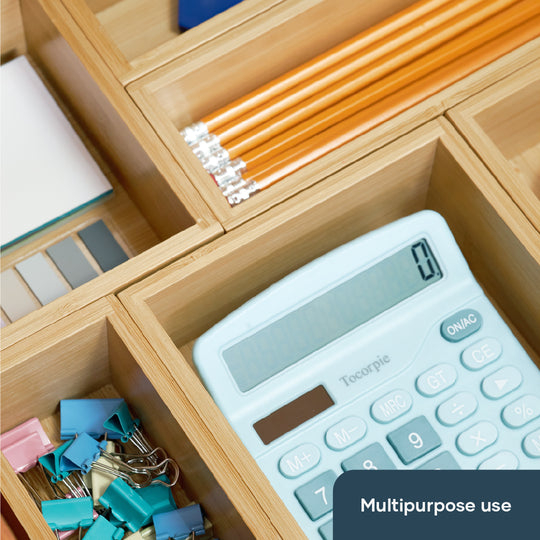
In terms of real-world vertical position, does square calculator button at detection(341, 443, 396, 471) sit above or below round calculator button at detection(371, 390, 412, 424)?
below

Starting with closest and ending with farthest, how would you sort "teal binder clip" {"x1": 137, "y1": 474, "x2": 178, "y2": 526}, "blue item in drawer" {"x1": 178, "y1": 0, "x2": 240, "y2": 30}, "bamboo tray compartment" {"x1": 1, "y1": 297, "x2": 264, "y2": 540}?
1. "bamboo tray compartment" {"x1": 1, "y1": 297, "x2": 264, "y2": 540}
2. "teal binder clip" {"x1": 137, "y1": 474, "x2": 178, "y2": 526}
3. "blue item in drawer" {"x1": 178, "y1": 0, "x2": 240, "y2": 30}

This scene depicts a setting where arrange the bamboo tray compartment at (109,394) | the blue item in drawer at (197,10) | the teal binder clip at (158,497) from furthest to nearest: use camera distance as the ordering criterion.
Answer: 1. the blue item in drawer at (197,10)
2. the teal binder clip at (158,497)
3. the bamboo tray compartment at (109,394)

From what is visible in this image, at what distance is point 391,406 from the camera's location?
2.17 ft

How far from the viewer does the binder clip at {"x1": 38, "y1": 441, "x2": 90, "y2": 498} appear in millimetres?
724

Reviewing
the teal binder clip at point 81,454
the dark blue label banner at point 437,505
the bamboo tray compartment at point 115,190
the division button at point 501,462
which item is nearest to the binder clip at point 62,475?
the teal binder clip at point 81,454

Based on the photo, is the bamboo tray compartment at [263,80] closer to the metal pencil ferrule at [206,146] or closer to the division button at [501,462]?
the metal pencil ferrule at [206,146]

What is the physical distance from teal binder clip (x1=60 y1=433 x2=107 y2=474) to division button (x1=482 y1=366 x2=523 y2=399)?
1.08 feet

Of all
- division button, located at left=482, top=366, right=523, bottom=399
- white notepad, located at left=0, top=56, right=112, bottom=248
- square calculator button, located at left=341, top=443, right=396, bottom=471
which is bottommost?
division button, located at left=482, top=366, right=523, bottom=399

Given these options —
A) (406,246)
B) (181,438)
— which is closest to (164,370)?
(181,438)

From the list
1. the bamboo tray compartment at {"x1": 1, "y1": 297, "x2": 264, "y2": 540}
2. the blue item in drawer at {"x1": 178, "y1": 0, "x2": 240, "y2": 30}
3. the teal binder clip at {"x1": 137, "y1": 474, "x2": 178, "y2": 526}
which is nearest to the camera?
the bamboo tray compartment at {"x1": 1, "y1": 297, "x2": 264, "y2": 540}

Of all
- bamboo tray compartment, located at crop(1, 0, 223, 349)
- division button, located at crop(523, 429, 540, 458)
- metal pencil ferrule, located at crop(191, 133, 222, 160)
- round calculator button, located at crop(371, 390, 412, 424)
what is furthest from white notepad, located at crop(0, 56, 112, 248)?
division button, located at crop(523, 429, 540, 458)

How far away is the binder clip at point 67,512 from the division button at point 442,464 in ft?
0.90

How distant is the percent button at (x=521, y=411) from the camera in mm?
650

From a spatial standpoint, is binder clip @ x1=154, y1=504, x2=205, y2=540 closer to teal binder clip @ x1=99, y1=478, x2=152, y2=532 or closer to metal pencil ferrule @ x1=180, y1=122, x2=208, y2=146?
teal binder clip @ x1=99, y1=478, x2=152, y2=532
